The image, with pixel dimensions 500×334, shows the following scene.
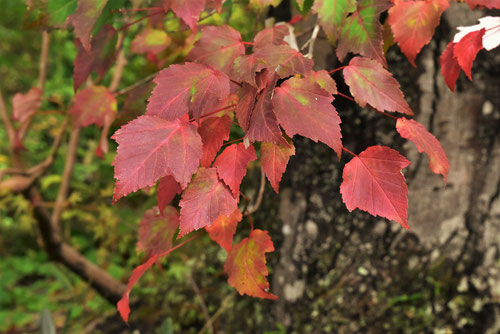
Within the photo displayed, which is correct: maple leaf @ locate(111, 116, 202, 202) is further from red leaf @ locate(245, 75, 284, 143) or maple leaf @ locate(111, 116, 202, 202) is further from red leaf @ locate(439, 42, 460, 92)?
red leaf @ locate(439, 42, 460, 92)

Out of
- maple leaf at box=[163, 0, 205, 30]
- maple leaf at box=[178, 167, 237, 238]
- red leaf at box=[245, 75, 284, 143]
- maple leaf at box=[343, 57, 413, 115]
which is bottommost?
maple leaf at box=[178, 167, 237, 238]

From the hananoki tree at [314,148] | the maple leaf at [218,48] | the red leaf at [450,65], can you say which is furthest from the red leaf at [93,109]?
the red leaf at [450,65]

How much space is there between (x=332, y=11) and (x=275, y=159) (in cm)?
30

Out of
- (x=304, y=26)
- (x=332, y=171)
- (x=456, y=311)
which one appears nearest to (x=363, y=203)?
(x=332, y=171)

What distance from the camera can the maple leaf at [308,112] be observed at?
54 centimetres

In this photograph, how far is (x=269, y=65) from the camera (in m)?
0.59

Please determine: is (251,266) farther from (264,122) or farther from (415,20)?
(415,20)

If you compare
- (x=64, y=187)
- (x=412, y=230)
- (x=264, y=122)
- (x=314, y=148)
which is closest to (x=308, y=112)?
(x=264, y=122)

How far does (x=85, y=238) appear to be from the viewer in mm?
2807

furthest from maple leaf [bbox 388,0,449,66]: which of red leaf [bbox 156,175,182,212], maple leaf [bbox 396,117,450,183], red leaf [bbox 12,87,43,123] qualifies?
red leaf [bbox 12,87,43,123]

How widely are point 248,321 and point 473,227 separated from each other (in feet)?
2.41

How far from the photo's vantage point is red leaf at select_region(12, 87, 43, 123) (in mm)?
1204

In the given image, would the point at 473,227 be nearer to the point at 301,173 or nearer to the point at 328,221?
the point at 328,221

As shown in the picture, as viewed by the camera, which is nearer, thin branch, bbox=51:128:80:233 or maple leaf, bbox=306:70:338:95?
maple leaf, bbox=306:70:338:95
